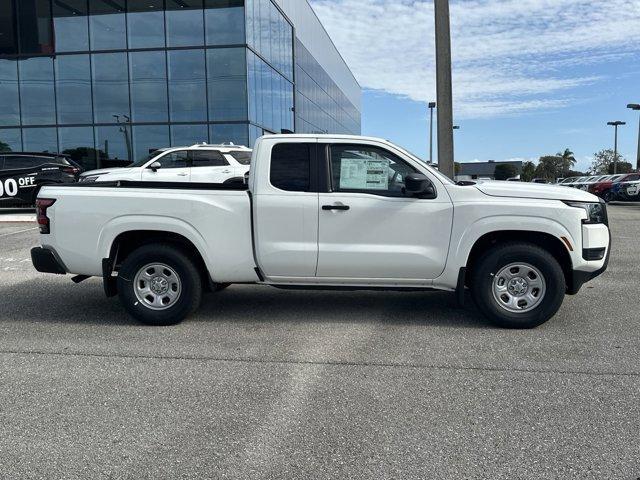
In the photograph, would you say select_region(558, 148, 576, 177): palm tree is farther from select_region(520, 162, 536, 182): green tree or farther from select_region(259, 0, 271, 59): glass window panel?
select_region(259, 0, 271, 59): glass window panel

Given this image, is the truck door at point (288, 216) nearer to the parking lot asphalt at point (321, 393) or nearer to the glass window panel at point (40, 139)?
the parking lot asphalt at point (321, 393)

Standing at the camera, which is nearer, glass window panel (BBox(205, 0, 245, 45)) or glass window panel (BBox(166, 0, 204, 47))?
glass window panel (BBox(205, 0, 245, 45))

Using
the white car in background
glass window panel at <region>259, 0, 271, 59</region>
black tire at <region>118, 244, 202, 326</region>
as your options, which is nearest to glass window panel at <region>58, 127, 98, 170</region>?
glass window panel at <region>259, 0, 271, 59</region>

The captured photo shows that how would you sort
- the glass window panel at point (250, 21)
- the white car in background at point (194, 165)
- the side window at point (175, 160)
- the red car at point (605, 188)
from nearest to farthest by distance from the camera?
the white car in background at point (194, 165)
the side window at point (175, 160)
the glass window panel at point (250, 21)
the red car at point (605, 188)

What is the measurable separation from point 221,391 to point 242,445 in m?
0.83

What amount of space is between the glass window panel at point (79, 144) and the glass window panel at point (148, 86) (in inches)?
80.2

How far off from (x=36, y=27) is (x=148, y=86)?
5143 millimetres

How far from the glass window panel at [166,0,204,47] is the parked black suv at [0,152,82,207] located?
758 centimetres

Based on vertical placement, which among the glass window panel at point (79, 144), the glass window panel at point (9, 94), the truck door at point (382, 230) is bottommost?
the truck door at point (382, 230)

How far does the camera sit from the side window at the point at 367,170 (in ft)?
18.3

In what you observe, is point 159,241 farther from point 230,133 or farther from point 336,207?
point 230,133

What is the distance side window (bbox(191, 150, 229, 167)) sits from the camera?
47.3 ft

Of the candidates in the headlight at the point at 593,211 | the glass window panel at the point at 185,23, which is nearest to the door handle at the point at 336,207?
the headlight at the point at 593,211

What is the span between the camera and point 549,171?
270 feet
